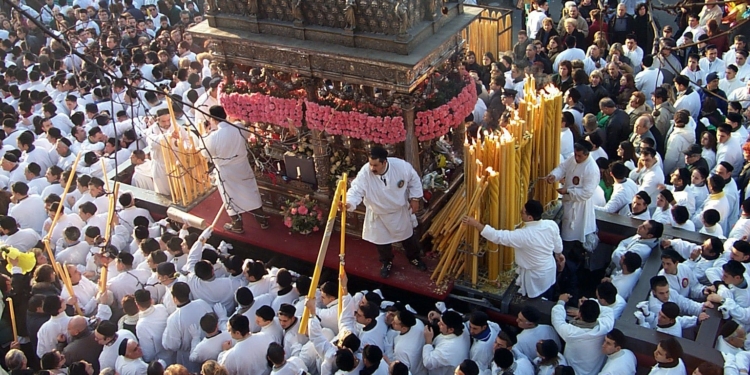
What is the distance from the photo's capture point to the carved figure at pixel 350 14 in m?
8.06

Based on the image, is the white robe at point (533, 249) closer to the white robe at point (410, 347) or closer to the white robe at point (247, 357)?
the white robe at point (410, 347)

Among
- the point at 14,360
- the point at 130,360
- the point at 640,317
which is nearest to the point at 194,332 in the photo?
the point at 130,360

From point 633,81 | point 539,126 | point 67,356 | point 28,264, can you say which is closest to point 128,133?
point 28,264

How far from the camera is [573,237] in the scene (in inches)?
347

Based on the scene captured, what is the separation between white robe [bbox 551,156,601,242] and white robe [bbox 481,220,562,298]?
87 centimetres

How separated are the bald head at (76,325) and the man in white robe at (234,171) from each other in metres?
2.11

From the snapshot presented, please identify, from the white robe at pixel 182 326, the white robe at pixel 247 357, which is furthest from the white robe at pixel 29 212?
the white robe at pixel 247 357

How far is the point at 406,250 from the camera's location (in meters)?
8.67

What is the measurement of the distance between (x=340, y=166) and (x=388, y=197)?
1.55m

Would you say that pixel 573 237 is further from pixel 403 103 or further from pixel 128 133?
pixel 128 133

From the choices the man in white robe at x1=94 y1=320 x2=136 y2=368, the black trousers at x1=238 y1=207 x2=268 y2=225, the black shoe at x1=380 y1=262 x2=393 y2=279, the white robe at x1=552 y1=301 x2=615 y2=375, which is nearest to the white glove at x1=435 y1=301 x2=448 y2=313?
the black shoe at x1=380 y1=262 x2=393 y2=279

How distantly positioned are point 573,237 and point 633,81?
158 inches

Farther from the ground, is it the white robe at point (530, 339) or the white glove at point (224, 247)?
the white robe at point (530, 339)

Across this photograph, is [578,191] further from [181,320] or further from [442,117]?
[181,320]
